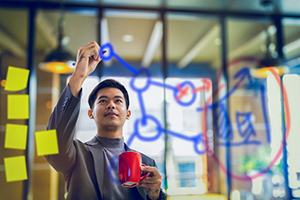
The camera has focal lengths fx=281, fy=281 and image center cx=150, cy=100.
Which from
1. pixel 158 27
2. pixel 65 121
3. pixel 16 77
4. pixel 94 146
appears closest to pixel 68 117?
pixel 65 121

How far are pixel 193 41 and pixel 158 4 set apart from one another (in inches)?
49.4

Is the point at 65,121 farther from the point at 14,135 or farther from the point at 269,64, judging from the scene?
the point at 269,64

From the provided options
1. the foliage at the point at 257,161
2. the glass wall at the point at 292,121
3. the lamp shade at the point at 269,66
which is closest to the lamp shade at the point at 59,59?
the lamp shade at the point at 269,66

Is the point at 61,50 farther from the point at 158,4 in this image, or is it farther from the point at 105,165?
the point at 105,165

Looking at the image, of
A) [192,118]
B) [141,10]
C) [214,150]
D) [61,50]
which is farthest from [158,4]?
[214,150]

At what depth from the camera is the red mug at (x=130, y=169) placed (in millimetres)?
935

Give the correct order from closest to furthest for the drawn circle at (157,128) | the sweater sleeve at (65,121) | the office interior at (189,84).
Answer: the sweater sleeve at (65,121) → the drawn circle at (157,128) → the office interior at (189,84)

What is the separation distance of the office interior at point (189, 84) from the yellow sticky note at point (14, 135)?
1.99 ft

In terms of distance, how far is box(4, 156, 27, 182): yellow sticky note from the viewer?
1.20 m

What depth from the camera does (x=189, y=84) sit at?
299 cm

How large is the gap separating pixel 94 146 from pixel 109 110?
140 mm

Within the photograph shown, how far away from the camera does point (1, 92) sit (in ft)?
11.4

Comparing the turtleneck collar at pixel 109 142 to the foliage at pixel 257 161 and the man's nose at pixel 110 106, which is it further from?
the foliage at pixel 257 161

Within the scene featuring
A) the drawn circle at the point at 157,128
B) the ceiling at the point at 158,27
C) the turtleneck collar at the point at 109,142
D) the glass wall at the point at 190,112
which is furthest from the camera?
the glass wall at the point at 190,112
